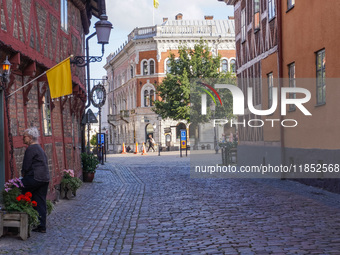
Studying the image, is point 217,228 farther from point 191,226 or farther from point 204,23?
point 204,23

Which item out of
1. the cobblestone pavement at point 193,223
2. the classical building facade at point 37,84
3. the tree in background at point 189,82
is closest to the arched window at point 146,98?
the tree in background at point 189,82

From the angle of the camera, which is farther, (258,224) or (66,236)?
(258,224)

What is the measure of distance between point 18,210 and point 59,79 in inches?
147

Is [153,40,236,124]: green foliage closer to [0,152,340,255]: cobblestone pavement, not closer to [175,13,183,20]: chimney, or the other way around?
[175,13,183,20]: chimney

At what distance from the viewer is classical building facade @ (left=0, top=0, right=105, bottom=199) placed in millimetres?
10445

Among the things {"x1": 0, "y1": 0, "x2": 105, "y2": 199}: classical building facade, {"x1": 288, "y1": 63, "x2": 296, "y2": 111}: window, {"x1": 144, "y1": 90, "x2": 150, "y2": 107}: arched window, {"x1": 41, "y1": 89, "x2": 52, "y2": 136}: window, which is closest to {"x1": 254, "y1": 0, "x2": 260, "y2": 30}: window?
{"x1": 288, "y1": 63, "x2": 296, "y2": 111}: window

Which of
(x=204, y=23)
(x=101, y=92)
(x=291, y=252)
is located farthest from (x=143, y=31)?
(x=291, y=252)

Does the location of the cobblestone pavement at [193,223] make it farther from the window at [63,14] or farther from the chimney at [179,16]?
the chimney at [179,16]

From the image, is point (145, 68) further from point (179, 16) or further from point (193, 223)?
point (193, 223)

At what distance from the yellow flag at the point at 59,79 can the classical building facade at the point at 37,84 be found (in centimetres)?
32

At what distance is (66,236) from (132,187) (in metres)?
9.65

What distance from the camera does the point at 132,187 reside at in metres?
19.0

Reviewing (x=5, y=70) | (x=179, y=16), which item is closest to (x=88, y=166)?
(x=5, y=70)

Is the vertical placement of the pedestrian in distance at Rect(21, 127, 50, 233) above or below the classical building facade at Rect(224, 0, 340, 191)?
below
